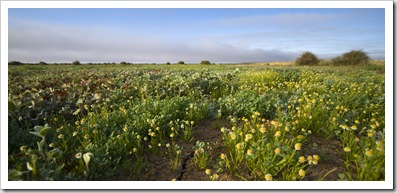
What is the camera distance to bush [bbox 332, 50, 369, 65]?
374 cm

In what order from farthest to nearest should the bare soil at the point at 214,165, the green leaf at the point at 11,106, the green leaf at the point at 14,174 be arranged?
the green leaf at the point at 11,106
the bare soil at the point at 214,165
the green leaf at the point at 14,174

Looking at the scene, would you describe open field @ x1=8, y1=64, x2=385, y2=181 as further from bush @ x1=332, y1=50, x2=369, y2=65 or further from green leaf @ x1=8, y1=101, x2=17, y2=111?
bush @ x1=332, y1=50, x2=369, y2=65

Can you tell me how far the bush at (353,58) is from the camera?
3.74 m

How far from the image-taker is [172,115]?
11.5 ft

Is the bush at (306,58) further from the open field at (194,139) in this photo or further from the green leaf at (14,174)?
the green leaf at (14,174)

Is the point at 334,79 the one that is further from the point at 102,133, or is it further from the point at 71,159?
the point at 71,159

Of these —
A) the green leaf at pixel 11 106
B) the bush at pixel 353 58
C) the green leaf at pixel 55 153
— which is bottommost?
the green leaf at pixel 55 153

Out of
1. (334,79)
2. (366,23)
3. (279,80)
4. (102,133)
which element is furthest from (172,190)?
(334,79)

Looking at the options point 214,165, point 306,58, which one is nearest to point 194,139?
point 214,165

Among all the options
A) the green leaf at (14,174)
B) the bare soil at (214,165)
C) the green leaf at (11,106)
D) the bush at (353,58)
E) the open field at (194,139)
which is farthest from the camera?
the bush at (353,58)

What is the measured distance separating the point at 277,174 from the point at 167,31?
2.29 metres

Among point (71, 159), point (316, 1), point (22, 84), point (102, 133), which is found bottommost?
point (71, 159)

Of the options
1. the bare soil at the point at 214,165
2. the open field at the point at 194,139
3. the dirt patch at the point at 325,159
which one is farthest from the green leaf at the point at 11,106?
the dirt patch at the point at 325,159

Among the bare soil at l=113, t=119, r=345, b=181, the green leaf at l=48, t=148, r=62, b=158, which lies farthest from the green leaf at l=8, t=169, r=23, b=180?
the bare soil at l=113, t=119, r=345, b=181
